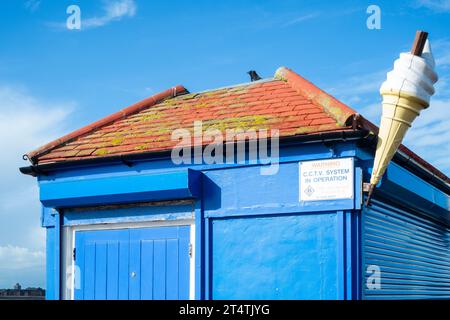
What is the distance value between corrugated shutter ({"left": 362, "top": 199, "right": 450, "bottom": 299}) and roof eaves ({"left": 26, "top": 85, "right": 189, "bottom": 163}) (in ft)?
16.8

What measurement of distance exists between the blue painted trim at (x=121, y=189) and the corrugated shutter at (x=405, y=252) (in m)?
2.78

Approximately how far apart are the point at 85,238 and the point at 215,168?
2.80 m

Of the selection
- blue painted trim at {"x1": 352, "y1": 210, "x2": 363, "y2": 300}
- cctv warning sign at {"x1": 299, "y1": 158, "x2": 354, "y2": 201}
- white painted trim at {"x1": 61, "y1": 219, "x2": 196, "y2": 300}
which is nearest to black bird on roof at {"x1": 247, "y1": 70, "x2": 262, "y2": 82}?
white painted trim at {"x1": 61, "y1": 219, "x2": 196, "y2": 300}

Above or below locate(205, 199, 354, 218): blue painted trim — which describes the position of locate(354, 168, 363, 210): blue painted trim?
above

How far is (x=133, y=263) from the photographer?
38.7ft

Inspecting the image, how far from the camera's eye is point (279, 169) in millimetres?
10695

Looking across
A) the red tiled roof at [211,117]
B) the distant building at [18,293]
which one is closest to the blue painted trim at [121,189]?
the red tiled roof at [211,117]

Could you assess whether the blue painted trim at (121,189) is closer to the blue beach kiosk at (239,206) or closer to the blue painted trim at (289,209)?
the blue beach kiosk at (239,206)

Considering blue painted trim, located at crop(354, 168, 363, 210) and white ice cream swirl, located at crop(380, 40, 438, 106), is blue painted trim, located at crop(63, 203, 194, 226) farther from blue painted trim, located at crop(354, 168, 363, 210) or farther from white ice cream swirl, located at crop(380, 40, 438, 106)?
white ice cream swirl, located at crop(380, 40, 438, 106)

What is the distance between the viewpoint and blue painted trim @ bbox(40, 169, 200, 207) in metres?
11.0

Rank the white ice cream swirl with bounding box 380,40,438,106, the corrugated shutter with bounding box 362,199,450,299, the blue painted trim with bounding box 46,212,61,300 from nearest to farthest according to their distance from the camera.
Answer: the white ice cream swirl with bounding box 380,40,438,106, the corrugated shutter with bounding box 362,199,450,299, the blue painted trim with bounding box 46,212,61,300

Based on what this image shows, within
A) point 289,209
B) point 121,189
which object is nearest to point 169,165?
point 121,189

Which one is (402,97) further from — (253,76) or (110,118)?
(110,118)
